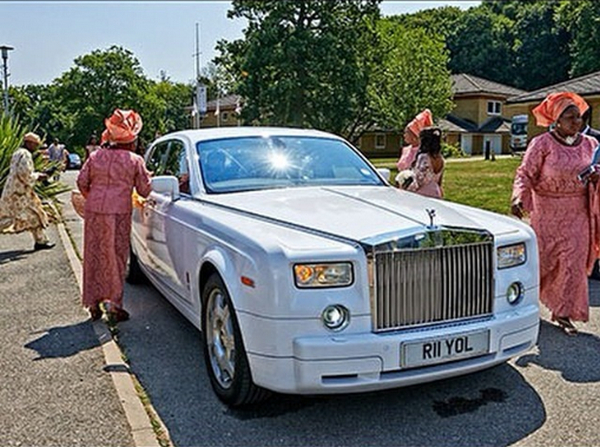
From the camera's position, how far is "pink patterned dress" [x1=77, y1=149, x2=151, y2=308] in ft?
18.9

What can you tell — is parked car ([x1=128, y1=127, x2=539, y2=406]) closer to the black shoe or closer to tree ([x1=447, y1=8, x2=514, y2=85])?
the black shoe

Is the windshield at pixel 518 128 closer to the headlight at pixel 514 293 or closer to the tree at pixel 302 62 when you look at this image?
the tree at pixel 302 62

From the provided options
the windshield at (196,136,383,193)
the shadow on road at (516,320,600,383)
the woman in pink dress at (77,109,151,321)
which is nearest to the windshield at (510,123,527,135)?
the shadow on road at (516,320,600,383)

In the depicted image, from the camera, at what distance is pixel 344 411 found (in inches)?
155

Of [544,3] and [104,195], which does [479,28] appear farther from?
[104,195]

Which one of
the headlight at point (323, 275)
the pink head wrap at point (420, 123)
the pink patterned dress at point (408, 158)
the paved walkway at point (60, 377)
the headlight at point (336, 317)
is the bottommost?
the paved walkway at point (60, 377)

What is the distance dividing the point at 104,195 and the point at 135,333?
1265mm

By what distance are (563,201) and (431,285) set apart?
241 cm

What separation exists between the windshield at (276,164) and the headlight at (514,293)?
5.80 ft

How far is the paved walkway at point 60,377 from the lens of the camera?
12.1 feet

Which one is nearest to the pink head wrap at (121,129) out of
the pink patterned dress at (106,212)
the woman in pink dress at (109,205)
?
the woman in pink dress at (109,205)

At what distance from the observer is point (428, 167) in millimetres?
6129

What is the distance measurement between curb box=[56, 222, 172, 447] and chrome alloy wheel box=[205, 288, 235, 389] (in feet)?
1.58

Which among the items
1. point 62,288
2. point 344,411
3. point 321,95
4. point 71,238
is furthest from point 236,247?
point 321,95
